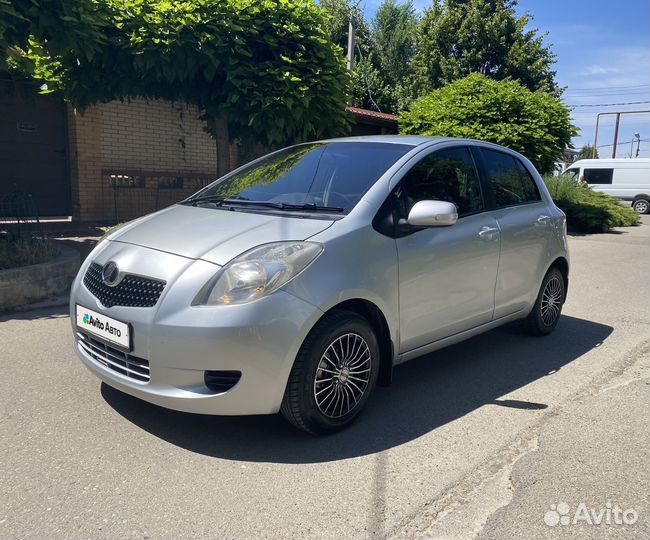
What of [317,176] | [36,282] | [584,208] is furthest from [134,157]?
[584,208]

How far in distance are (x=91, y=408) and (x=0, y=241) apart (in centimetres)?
385

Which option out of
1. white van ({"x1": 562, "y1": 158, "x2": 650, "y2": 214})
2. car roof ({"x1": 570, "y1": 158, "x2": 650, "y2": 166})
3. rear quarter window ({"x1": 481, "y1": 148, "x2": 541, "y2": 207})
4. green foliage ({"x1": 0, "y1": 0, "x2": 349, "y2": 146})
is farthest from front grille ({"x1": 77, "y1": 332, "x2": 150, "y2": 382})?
car roof ({"x1": 570, "y1": 158, "x2": 650, "y2": 166})

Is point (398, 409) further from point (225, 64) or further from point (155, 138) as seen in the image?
point (155, 138)

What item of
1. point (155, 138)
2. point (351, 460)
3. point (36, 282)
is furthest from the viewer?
point (155, 138)

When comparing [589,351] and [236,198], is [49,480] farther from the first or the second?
[589,351]

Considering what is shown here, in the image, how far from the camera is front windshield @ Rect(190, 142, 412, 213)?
12.2ft

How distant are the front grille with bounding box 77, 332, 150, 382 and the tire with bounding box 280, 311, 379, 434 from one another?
2.50 ft

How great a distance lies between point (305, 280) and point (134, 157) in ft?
32.7

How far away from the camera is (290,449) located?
3125 mm

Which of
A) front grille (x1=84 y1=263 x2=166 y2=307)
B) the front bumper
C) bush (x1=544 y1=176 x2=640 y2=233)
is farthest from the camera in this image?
bush (x1=544 y1=176 x2=640 y2=233)

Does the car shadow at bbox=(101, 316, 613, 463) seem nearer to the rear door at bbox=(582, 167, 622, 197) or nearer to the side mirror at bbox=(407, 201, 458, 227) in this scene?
the side mirror at bbox=(407, 201, 458, 227)

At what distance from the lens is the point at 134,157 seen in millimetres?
11898

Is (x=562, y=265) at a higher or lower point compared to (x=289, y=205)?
lower

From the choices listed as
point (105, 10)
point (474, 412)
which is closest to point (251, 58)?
point (105, 10)
